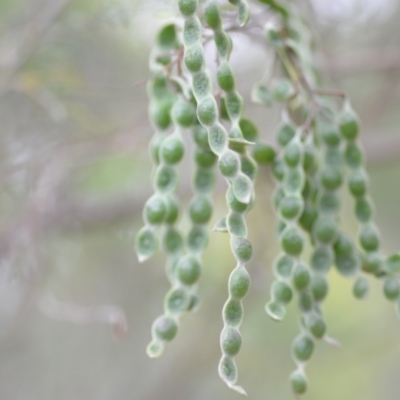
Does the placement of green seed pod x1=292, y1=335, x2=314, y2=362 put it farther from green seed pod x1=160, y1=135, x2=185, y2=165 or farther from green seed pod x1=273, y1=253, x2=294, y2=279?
green seed pod x1=160, y1=135, x2=185, y2=165

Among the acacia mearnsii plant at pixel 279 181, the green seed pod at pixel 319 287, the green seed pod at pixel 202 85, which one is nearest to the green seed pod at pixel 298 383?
the acacia mearnsii plant at pixel 279 181

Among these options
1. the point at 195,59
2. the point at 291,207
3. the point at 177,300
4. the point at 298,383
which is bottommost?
the point at 298,383

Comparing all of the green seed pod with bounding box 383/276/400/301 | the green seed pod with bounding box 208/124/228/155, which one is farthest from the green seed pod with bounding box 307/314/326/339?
the green seed pod with bounding box 208/124/228/155

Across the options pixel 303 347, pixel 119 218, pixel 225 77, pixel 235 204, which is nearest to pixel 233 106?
pixel 225 77

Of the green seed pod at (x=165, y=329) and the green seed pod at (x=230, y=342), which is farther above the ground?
the green seed pod at (x=230, y=342)

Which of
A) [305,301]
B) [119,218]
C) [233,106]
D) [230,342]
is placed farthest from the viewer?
[119,218]

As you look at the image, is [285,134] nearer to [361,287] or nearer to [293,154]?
[293,154]

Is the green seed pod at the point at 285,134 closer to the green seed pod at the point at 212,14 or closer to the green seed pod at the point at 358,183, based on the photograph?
the green seed pod at the point at 358,183
